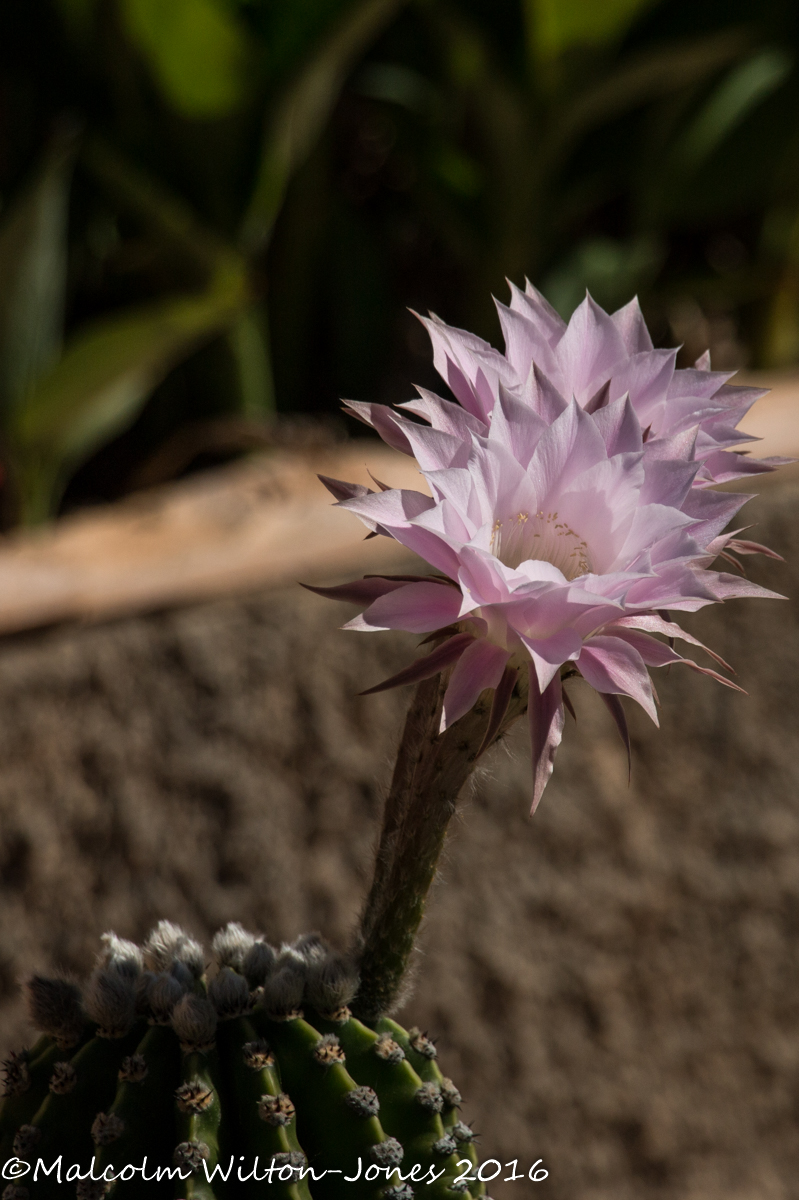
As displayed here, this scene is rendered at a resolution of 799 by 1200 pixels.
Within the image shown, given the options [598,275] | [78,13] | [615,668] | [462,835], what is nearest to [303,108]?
[78,13]

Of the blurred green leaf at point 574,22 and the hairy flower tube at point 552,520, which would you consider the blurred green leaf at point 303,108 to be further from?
the hairy flower tube at point 552,520

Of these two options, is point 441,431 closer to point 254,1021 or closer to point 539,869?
point 254,1021

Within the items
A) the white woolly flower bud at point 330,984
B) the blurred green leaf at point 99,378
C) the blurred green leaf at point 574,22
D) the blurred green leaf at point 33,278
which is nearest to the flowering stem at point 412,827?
the white woolly flower bud at point 330,984

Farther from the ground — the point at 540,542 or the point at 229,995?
the point at 540,542

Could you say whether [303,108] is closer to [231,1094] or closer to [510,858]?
[510,858]

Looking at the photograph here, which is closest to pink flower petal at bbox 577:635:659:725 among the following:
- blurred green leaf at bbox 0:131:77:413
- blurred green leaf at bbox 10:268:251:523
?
blurred green leaf at bbox 10:268:251:523

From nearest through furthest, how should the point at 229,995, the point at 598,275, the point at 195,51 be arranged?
the point at 229,995, the point at 195,51, the point at 598,275
